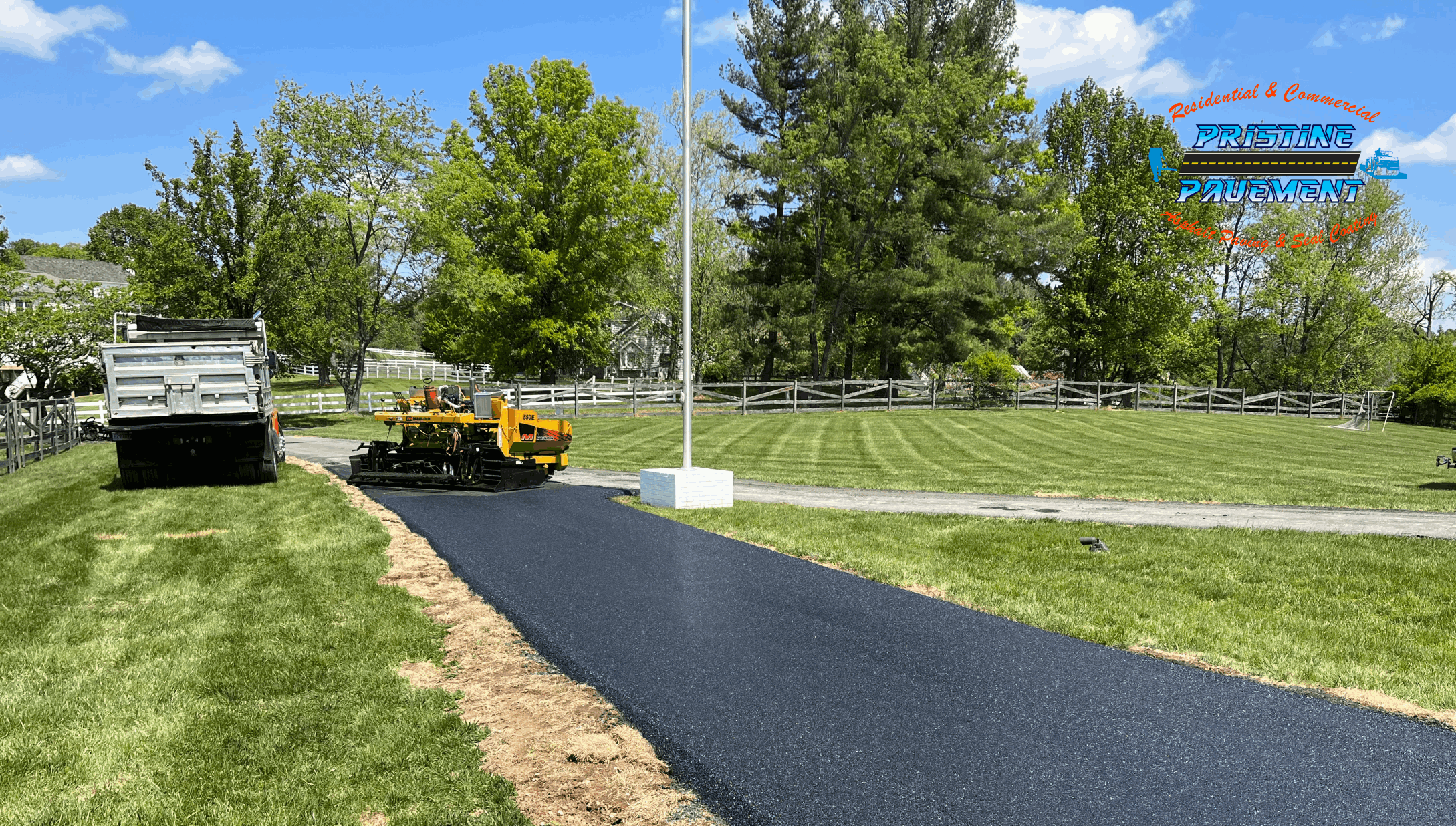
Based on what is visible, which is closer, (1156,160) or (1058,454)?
(1058,454)

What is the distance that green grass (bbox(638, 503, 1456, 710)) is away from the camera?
5.77 metres

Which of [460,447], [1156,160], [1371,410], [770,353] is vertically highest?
[1156,160]

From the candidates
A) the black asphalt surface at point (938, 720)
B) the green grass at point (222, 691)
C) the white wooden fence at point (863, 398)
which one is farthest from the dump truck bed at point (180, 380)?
the white wooden fence at point (863, 398)

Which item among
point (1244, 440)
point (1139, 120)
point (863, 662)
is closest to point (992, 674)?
point (863, 662)

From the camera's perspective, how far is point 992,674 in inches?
205

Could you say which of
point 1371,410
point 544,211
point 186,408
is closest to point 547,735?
point 186,408

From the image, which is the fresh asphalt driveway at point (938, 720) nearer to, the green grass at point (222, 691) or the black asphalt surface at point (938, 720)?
the black asphalt surface at point (938, 720)

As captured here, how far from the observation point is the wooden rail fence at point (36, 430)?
17.1 meters

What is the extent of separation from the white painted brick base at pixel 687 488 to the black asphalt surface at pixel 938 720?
429cm

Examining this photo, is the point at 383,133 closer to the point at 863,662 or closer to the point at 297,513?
the point at 297,513

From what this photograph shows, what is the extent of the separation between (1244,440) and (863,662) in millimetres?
23968

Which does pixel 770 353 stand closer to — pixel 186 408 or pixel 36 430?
pixel 36 430

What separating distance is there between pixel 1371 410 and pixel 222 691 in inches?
1952

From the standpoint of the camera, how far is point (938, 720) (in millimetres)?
4520
